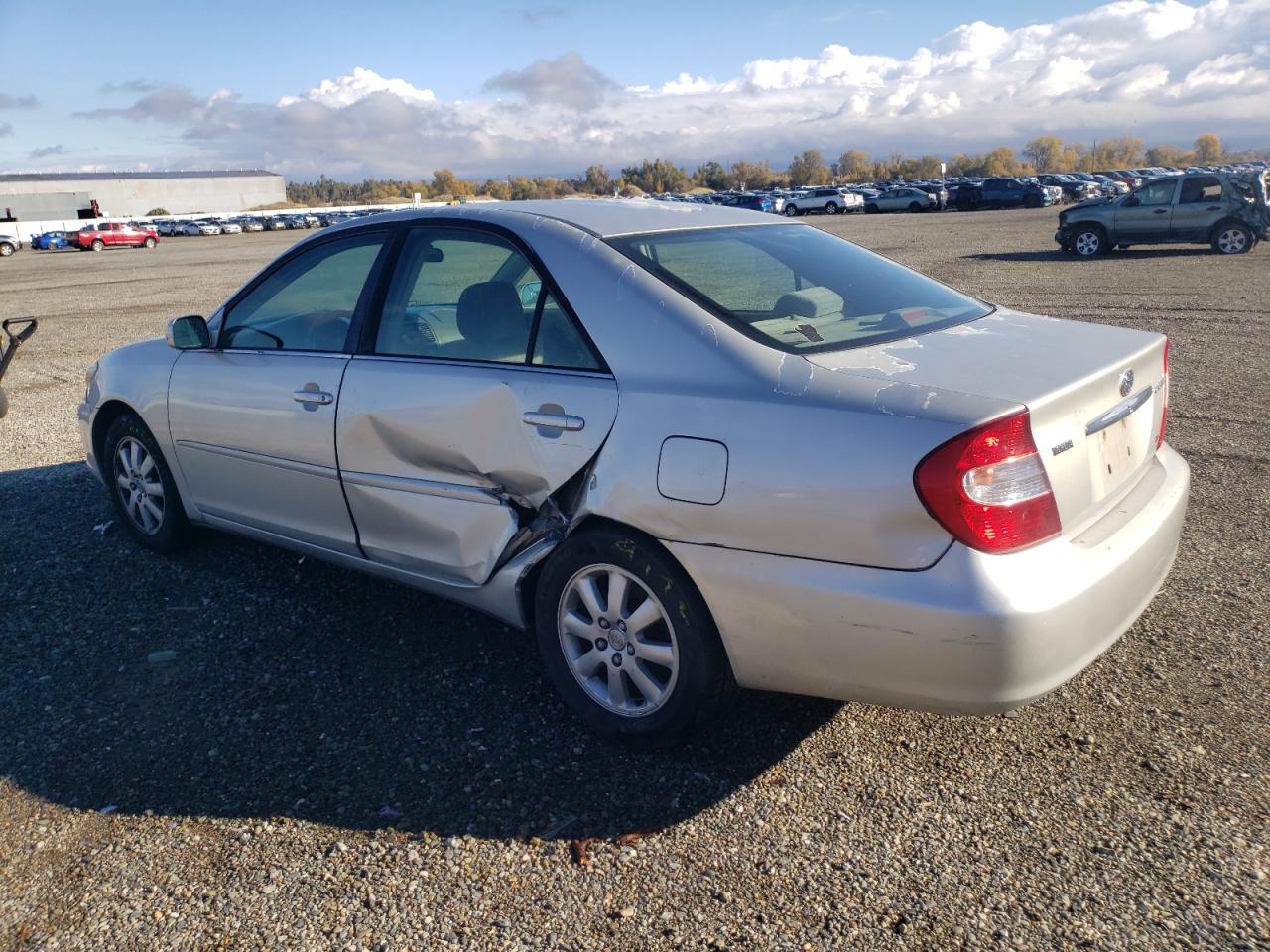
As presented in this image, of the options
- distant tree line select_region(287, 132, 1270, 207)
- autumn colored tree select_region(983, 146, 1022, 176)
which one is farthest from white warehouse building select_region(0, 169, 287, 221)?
autumn colored tree select_region(983, 146, 1022, 176)

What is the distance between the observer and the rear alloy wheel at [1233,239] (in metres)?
20.4

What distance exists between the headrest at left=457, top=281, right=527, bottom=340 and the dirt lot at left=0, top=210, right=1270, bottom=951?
4.18 feet

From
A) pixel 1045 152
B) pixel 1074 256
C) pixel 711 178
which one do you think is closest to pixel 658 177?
pixel 711 178

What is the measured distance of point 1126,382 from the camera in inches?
125

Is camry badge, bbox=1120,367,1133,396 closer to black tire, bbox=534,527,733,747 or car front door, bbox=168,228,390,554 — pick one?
black tire, bbox=534,527,733,747

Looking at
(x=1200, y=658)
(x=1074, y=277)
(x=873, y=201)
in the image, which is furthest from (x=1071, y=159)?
(x=1200, y=658)

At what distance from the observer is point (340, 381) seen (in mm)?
3943

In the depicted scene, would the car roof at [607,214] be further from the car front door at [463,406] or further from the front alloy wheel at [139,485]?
the front alloy wheel at [139,485]

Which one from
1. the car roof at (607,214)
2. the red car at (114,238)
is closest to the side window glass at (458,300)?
the car roof at (607,214)

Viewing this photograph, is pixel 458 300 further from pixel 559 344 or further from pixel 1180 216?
pixel 1180 216

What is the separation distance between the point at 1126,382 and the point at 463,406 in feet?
6.99

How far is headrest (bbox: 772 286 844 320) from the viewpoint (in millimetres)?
3420

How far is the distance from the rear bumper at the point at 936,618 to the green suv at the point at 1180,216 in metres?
20.7

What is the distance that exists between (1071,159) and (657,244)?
502 ft
